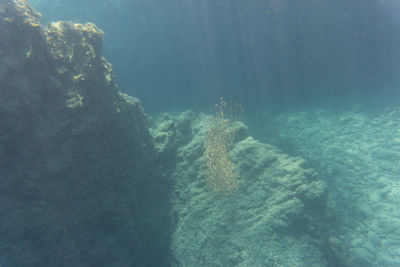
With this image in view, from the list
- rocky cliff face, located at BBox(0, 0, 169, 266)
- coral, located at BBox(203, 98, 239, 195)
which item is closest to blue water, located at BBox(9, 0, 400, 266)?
coral, located at BBox(203, 98, 239, 195)

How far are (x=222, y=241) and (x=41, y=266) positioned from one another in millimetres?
3149

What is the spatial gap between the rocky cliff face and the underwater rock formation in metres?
1.09

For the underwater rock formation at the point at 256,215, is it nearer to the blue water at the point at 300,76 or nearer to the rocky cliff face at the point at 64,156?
the blue water at the point at 300,76

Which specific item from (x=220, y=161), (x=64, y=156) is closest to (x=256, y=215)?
(x=220, y=161)

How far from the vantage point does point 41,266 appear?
9.84 feet

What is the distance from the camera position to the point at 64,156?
3.27m

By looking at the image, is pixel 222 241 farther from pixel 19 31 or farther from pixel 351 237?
pixel 19 31

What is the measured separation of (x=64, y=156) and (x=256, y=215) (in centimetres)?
385

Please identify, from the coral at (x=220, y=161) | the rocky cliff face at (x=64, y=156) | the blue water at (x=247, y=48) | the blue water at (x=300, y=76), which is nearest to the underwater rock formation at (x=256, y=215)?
the coral at (x=220, y=161)

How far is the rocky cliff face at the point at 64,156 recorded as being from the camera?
2.87 meters

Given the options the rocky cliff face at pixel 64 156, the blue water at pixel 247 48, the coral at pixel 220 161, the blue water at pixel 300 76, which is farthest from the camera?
the blue water at pixel 247 48

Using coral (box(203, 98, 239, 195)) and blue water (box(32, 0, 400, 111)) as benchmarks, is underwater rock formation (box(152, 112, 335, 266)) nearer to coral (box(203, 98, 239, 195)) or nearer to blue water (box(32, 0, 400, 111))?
coral (box(203, 98, 239, 195))

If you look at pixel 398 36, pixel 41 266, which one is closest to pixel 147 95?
pixel 41 266

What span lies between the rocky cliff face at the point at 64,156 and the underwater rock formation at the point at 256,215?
1.09 m
